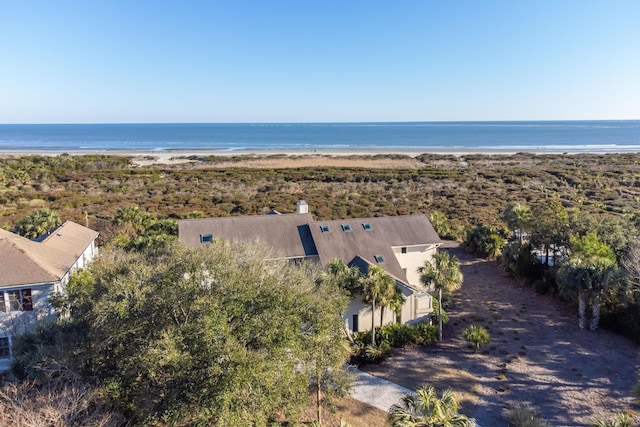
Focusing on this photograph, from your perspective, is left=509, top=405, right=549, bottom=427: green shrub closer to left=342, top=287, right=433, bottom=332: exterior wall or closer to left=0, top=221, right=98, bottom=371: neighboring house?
left=342, top=287, right=433, bottom=332: exterior wall

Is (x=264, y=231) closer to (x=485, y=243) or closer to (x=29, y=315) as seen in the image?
(x=29, y=315)

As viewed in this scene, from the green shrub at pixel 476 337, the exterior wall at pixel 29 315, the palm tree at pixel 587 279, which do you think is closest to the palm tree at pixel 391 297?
the green shrub at pixel 476 337

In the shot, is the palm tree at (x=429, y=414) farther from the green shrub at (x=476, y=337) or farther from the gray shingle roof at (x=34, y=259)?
the gray shingle roof at (x=34, y=259)

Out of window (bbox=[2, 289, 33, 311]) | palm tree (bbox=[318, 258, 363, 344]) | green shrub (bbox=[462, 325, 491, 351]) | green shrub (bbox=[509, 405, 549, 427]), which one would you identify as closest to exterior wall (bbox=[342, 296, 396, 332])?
palm tree (bbox=[318, 258, 363, 344])

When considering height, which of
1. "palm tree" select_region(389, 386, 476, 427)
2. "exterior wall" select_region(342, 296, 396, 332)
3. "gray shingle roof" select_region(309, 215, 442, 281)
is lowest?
"exterior wall" select_region(342, 296, 396, 332)

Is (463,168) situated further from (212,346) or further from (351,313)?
(212,346)

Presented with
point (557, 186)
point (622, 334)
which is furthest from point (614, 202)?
point (622, 334)
